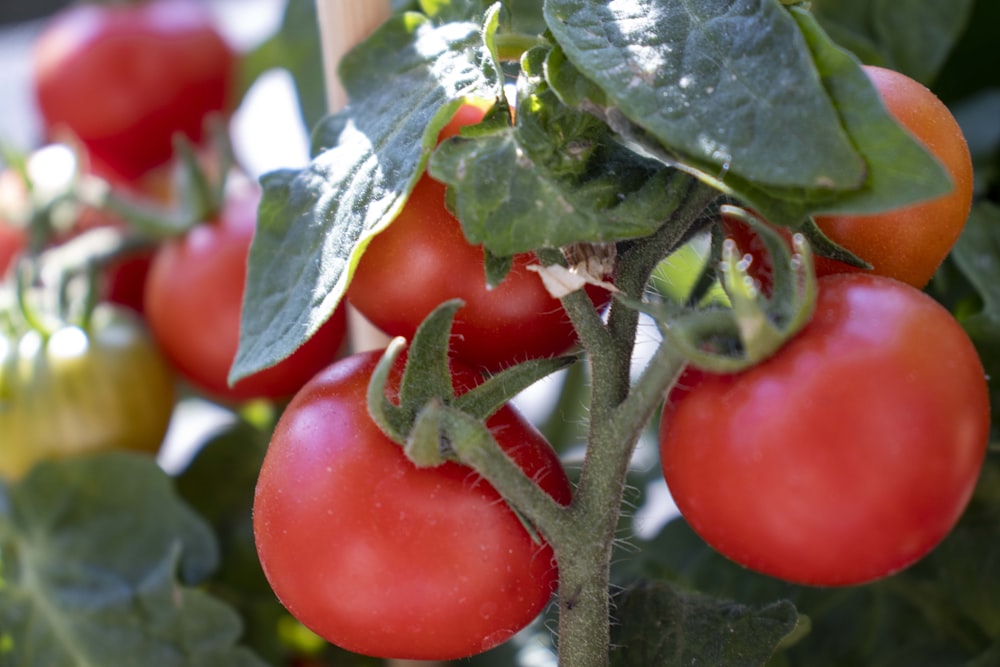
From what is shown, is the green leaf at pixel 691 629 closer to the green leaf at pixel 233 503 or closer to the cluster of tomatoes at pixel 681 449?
the cluster of tomatoes at pixel 681 449

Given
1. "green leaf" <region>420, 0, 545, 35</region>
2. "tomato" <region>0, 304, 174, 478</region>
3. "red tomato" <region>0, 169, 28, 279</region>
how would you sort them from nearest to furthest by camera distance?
"green leaf" <region>420, 0, 545, 35</region>, "tomato" <region>0, 304, 174, 478</region>, "red tomato" <region>0, 169, 28, 279</region>

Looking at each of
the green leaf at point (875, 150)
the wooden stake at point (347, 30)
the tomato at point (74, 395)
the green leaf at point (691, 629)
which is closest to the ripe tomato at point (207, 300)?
the tomato at point (74, 395)

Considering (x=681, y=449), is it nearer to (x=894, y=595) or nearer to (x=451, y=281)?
(x=451, y=281)

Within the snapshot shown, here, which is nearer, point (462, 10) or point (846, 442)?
point (846, 442)

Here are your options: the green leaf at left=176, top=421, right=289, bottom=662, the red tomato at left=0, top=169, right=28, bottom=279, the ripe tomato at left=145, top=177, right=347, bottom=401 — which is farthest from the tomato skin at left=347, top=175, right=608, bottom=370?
the red tomato at left=0, top=169, right=28, bottom=279

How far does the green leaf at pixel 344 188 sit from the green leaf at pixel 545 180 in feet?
0.05

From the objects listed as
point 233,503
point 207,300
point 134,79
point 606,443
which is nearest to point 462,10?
point 606,443

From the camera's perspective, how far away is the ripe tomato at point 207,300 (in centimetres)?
59

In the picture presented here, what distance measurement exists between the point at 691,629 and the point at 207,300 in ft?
1.18

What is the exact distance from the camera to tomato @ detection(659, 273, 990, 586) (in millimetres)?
259

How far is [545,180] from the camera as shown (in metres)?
0.30

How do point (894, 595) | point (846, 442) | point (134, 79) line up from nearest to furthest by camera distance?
point (846, 442) → point (894, 595) → point (134, 79)

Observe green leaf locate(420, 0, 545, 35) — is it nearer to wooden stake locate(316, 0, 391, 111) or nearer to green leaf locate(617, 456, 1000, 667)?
wooden stake locate(316, 0, 391, 111)

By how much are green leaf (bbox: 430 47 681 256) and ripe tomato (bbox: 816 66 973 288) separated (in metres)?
0.06
